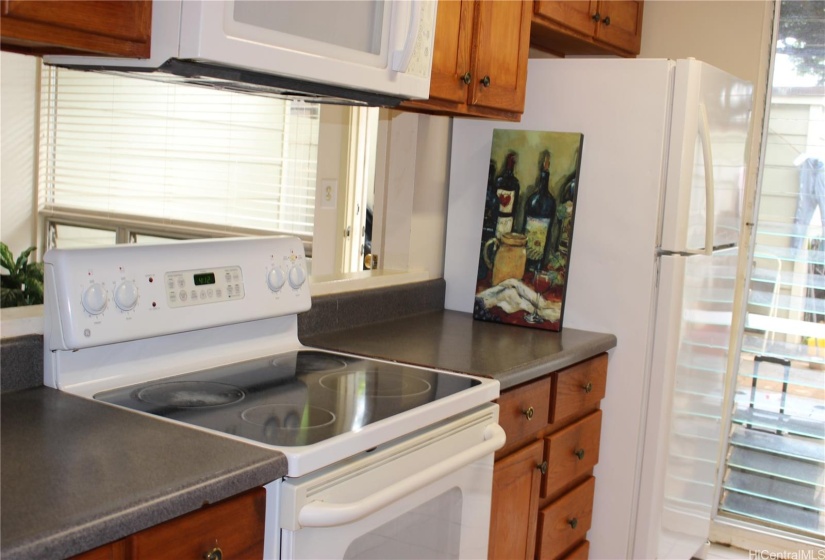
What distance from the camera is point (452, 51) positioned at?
208 centimetres

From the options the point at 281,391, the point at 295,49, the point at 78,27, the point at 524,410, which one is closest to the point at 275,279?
the point at 281,391

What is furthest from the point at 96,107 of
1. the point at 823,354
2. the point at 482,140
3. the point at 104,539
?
the point at 104,539

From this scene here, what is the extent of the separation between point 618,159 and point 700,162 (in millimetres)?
239

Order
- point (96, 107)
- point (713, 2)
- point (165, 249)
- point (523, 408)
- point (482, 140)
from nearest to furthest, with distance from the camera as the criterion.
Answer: point (165, 249) → point (523, 408) → point (482, 140) → point (713, 2) → point (96, 107)

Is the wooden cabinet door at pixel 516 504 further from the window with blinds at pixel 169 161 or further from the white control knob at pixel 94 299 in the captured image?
the window with blinds at pixel 169 161

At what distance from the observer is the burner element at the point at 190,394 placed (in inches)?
57.6

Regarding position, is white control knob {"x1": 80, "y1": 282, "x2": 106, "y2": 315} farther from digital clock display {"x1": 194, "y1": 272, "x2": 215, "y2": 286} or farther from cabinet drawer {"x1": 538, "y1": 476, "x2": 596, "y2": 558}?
cabinet drawer {"x1": 538, "y1": 476, "x2": 596, "y2": 558}

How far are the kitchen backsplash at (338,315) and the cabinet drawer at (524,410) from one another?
509mm

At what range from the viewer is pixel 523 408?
202 centimetres

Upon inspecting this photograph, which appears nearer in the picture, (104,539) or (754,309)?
(104,539)

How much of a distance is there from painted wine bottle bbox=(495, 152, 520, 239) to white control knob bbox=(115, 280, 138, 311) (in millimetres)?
1264

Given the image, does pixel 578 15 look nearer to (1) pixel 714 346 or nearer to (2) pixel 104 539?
(1) pixel 714 346

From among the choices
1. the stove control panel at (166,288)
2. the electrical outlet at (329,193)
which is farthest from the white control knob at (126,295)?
the electrical outlet at (329,193)

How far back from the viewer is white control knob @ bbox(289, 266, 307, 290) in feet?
6.19
